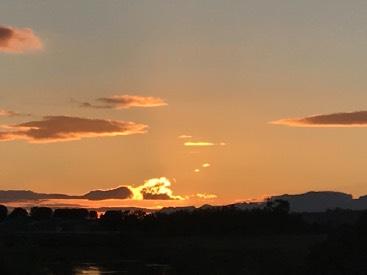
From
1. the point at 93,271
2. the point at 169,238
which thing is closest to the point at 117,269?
the point at 93,271

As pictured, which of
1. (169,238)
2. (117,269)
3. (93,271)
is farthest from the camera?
(169,238)

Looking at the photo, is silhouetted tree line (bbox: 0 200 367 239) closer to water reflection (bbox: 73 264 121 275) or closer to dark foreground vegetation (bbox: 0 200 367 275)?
dark foreground vegetation (bbox: 0 200 367 275)

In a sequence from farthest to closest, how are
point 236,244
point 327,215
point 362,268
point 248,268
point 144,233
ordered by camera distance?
point 327,215 < point 144,233 < point 236,244 < point 248,268 < point 362,268

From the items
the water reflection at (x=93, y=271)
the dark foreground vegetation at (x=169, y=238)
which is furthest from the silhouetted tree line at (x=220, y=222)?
the water reflection at (x=93, y=271)

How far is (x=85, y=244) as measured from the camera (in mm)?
107562

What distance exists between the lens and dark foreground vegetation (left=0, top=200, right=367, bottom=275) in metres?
70.0

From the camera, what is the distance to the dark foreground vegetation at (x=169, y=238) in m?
70.0

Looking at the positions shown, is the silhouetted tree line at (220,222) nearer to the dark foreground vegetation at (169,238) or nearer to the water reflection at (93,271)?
the dark foreground vegetation at (169,238)

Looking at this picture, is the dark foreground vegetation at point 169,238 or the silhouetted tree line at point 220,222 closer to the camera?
the dark foreground vegetation at point 169,238

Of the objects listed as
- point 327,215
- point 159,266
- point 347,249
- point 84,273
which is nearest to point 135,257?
point 159,266

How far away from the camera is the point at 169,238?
117500 millimetres

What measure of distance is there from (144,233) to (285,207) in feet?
73.8

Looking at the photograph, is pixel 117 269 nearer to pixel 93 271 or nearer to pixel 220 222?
pixel 93 271

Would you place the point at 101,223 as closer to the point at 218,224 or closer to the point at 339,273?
the point at 218,224
